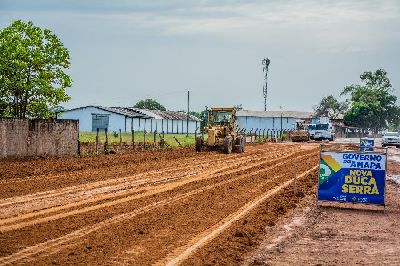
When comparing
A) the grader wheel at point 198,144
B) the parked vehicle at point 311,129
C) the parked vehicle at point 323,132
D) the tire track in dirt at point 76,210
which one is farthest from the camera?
the parked vehicle at point 311,129

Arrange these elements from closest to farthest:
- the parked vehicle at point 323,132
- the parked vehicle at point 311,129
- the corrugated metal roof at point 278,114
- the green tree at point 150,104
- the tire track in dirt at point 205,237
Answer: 1. the tire track in dirt at point 205,237
2. the parked vehicle at point 323,132
3. the parked vehicle at point 311,129
4. the corrugated metal roof at point 278,114
5. the green tree at point 150,104

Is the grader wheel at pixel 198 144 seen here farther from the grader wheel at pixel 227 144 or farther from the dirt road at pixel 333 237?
the dirt road at pixel 333 237

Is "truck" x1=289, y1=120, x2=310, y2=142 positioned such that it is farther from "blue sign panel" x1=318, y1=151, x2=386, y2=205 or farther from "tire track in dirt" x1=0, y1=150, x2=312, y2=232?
"blue sign panel" x1=318, y1=151, x2=386, y2=205

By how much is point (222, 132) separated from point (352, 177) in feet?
71.2

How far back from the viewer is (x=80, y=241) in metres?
9.83

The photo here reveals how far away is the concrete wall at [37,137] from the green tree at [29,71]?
119cm

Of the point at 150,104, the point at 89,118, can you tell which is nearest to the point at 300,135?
the point at 89,118

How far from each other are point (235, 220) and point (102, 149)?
21.4m

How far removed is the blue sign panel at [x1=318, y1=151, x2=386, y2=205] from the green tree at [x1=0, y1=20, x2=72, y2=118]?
55.9 ft

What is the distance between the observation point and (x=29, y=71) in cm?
2800

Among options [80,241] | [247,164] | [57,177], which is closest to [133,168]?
[57,177]

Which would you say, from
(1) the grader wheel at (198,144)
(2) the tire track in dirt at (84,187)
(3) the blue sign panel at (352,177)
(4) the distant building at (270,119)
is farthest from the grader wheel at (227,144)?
(4) the distant building at (270,119)

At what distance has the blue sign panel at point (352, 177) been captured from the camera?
14.2 metres

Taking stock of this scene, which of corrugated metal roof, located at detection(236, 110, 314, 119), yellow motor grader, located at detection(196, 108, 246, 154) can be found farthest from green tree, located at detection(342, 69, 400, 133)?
yellow motor grader, located at detection(196, 108, 246, 154)
